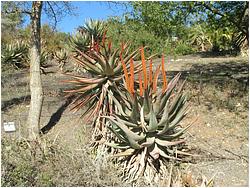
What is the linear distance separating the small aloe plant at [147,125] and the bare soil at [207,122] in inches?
23.6

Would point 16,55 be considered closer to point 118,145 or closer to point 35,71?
point 35,71

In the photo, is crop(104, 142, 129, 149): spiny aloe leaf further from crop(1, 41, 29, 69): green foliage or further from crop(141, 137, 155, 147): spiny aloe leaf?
crop(1, 41, 29, 69): green foliage

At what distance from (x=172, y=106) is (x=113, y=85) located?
1.20 m

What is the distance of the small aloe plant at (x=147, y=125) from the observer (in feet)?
16.1

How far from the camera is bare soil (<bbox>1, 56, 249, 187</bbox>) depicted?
551cm

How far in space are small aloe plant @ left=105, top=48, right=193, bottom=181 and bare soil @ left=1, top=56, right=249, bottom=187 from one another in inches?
23.6

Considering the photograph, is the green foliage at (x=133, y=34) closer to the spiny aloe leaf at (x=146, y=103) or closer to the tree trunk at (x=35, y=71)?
the tree trunk at (x=35, y=71)

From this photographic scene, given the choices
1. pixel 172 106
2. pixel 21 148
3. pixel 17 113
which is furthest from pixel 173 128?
pixel 17 113

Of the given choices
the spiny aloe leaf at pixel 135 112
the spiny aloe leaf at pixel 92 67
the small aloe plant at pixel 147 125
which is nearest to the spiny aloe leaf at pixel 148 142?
the small aloe plant at pixel 147 125

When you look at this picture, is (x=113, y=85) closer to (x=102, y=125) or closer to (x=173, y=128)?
(x=102, y=125)

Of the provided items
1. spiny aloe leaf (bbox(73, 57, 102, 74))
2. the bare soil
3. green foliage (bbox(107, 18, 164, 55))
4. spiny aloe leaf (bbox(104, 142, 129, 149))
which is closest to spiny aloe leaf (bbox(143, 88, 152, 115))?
spiny aloe leaf (bbox(104, 142, 129, 149))

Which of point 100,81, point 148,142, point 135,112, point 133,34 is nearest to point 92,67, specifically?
point 100,81

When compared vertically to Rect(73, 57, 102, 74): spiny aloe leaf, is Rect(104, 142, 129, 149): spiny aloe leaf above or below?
below

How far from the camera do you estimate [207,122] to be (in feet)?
25.0
